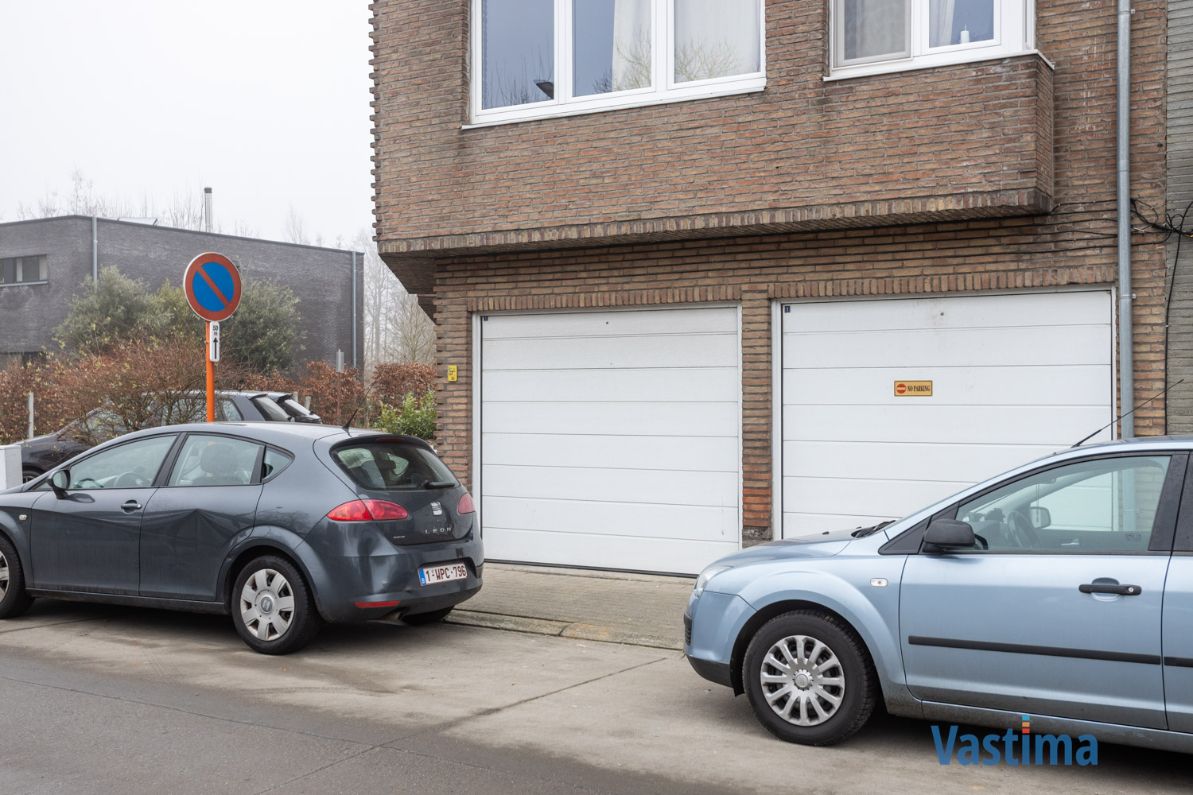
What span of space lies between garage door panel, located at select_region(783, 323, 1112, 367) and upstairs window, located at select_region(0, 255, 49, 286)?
3098 cm

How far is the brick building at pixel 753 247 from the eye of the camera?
9.42 metres

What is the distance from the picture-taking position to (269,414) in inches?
587

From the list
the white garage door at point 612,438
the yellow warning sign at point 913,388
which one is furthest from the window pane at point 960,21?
the white garage door at point 612,438

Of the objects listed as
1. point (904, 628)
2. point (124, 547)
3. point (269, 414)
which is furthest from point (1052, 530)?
point (269, 414)

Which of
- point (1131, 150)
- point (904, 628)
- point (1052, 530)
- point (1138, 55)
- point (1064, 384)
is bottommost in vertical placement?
point (904, 628)

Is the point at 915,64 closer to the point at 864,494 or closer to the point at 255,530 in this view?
the point at 864,494

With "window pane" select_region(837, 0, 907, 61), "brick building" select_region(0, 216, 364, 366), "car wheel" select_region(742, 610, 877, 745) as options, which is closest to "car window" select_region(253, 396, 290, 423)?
"window pane" select_region(837, 0, 907, 61)

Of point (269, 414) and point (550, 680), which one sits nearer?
point (550, 680)

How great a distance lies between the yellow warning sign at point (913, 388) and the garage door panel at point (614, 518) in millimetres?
1863

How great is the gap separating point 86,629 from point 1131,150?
345 inches

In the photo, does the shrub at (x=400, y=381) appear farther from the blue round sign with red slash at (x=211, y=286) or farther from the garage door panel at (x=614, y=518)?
the blue round sign with red slash at (x=211, y=286)

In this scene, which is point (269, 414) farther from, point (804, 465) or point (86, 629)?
point (804, 465)

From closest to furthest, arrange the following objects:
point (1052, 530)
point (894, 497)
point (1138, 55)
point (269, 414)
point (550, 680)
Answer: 1. point (1052, 530)
2. point (550, 680)
3. point (1138, 55)
4. point (894, 497)
5. point (269, 414)

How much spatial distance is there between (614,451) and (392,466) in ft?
11.6
